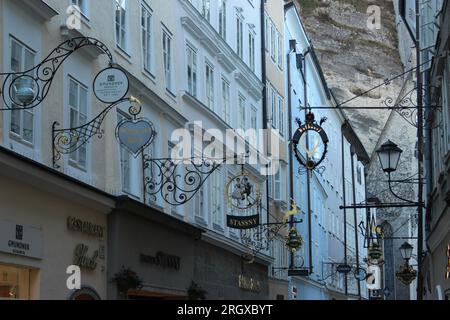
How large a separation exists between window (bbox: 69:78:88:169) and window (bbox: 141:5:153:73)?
374 cm

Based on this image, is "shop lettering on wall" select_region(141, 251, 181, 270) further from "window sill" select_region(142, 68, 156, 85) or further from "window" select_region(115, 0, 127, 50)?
"window" select_region(115, 0, 127, 50)

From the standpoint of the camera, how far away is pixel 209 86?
2564cm

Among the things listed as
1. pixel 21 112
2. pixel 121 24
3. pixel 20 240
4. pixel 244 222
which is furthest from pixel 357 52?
pixel 20 240

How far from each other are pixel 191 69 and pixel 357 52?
56.9m

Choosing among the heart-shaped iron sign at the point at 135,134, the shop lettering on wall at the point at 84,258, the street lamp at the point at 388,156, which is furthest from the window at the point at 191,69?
the heart-shaped iron sign at the point at 135,134

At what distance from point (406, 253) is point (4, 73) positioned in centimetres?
1906

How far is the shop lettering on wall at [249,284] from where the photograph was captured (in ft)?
91.4

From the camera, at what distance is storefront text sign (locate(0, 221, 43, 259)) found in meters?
12.2

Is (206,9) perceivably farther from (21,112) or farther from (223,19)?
(21,112)

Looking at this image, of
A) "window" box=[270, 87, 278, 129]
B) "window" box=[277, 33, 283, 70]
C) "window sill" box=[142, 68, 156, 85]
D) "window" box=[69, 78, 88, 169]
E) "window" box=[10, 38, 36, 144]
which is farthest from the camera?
"window" box=[277, 33, 283, 70]

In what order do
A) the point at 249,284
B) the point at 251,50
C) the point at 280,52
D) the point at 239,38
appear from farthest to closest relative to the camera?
the point at 280,52 < the point at 251,50 < the point at 239,38 < the point at 249,284

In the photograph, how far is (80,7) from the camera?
16.0 meters

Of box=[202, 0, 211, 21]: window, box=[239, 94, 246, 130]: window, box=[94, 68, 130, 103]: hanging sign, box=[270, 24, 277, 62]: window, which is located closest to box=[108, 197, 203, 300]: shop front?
box=[94, 68, 130, 103]: hanging sign
